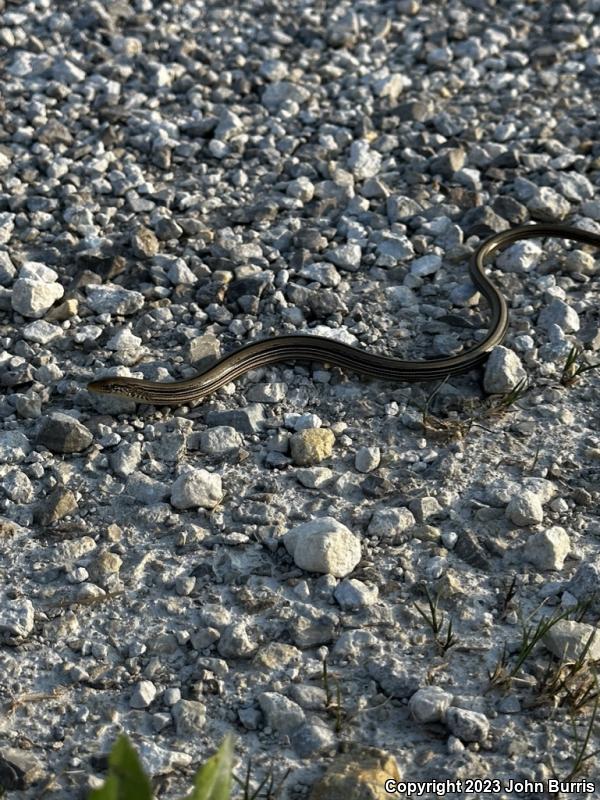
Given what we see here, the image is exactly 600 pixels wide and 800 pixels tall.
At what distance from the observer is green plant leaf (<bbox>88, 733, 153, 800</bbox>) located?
3.11 meters

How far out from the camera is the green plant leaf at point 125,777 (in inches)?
123

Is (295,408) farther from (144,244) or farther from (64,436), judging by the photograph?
(144,244)

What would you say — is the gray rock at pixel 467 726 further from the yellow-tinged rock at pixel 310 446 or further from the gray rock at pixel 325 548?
the yellow-tinged rock at pixel 310 446

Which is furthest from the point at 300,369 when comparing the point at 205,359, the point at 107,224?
the point at 107,224

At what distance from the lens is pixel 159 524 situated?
5.30 m

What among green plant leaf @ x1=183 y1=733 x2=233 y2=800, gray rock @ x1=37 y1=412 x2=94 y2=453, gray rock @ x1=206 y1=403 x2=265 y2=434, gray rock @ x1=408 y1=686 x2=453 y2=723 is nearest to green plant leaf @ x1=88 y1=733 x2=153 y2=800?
green plant leaf @ x1=183 y1=733 x2=233 y2=800

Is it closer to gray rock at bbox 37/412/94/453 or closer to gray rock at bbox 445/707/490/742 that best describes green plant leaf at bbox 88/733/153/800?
gray rock at bbox 445/707/490/742

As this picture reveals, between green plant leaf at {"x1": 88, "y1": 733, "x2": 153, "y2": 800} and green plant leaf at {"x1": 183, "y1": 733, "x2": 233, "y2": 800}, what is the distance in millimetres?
225

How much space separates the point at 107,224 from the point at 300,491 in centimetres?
278

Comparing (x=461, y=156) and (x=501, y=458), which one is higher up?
(x=461, y=156)

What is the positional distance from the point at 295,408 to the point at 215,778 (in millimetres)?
2962

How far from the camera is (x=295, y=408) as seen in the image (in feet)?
20.0

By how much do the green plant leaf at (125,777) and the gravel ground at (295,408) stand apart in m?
1.04

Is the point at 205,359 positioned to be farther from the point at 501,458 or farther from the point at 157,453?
the point at 501,458
